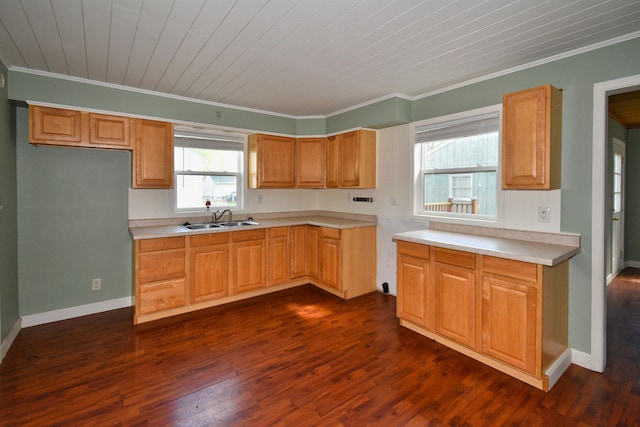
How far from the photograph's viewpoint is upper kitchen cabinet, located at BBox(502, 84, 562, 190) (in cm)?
238

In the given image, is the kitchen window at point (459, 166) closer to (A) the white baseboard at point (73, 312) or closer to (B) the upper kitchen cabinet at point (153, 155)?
(B) the upper kitchen cabinet at point (153, 155)

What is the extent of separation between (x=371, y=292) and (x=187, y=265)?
2.26m

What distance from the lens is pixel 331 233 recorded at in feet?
13.3

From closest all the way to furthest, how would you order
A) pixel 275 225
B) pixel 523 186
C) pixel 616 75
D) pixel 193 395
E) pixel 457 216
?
pixel 193 395
pixel 616 75
pixel 523 186
pixel 457 216
pixel 275 225

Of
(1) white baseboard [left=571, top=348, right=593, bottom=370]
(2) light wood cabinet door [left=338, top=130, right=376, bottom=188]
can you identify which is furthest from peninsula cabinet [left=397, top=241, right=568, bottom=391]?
(2) light wood cabinet door [left=338, top=130, right=376, bottom=188]

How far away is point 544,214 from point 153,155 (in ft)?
12.4

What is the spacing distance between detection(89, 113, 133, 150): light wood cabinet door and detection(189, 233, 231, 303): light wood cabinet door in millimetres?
1204

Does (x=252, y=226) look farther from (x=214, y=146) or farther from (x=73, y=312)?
(x=73, y=312)

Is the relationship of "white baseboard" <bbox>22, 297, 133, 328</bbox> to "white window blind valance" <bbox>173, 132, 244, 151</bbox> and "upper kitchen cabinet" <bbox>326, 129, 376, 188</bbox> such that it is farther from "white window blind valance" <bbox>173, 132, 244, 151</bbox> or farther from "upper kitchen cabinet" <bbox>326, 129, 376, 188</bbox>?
"upper kitchen cabinet" <bbox>326, 129, 376, 188</bbox>

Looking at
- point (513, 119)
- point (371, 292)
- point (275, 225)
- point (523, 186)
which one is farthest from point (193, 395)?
point (513, 119)

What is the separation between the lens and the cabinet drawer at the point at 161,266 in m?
3.22

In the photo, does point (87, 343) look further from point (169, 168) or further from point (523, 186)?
point (523, 186)

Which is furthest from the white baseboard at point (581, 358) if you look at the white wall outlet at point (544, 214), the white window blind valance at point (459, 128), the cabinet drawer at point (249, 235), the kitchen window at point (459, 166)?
the cabinet drawer at point (249, 235)

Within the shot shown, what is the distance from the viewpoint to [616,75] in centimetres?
231
